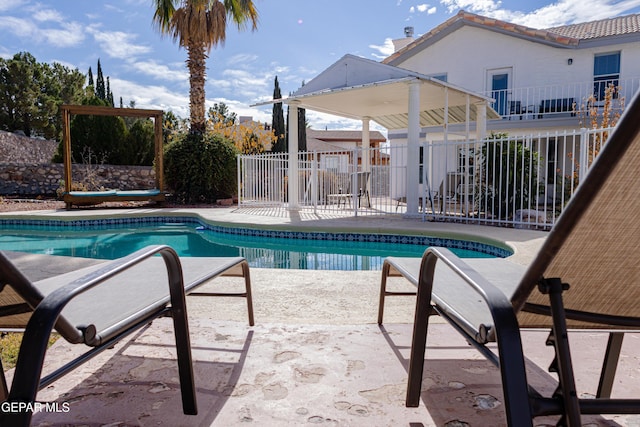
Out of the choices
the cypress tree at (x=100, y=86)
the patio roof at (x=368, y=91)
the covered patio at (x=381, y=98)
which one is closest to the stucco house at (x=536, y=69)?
the covered patio at (x=381, y=98)

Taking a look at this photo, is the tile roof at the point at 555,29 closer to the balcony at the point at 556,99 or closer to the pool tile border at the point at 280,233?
the balcony at the point at 556,99

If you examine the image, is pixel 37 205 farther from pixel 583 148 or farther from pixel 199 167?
pixel 583 148

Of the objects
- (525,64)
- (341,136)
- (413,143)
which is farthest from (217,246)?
(341,136)

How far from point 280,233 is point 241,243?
0.75 meters

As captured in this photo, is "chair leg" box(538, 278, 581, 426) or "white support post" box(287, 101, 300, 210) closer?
"chair leg" box(538, 278, 581, 426)

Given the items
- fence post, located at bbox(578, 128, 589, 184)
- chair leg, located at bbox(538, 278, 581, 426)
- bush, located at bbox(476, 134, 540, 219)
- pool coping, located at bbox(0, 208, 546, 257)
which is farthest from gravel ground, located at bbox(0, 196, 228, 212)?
chair leg, located at bbox(538, 278, 581, 426)

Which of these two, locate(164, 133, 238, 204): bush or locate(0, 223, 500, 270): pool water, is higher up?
locate(164, 133, 238, 204): bush

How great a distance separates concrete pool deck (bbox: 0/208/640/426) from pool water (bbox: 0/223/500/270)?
3.42m

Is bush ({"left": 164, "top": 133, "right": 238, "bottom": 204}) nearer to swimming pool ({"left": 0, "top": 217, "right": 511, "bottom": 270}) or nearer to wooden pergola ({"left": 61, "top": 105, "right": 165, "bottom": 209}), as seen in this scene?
wooden pergola ({"left": 61, "top": 105, "right": 165, "bottom": 209})

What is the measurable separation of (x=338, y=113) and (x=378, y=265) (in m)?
7.43

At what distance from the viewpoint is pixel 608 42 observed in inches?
517

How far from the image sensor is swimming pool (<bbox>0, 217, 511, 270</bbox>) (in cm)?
630

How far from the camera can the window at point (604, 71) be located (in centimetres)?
1333

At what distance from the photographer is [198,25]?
506 inches
